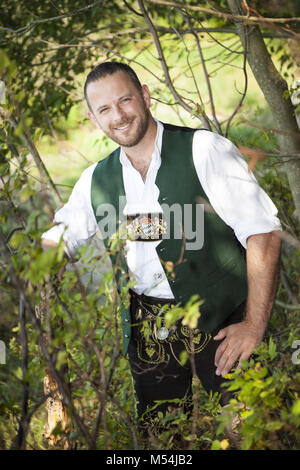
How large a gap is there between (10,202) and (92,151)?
17.5 ft

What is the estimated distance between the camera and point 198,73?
7.88 metres

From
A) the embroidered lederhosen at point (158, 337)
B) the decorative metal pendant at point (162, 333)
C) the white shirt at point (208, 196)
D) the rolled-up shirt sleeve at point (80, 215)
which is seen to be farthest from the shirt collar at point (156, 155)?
the decorative metal pendant at point (162, 333)

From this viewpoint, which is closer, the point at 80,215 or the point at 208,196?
the point at 208,196

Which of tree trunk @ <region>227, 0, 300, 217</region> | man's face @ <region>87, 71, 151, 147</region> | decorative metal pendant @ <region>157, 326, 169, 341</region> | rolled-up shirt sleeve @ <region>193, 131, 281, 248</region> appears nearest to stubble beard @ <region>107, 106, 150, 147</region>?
man's face @ <region>87, 71, 151, 147</region>

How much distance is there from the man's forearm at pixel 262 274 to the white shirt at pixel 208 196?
0.04 meters

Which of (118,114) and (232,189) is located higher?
(118,114)

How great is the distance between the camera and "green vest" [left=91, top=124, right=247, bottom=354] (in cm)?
222

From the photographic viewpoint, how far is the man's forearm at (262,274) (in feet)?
6.58

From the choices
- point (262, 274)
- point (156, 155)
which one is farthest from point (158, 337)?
point (156, 155)

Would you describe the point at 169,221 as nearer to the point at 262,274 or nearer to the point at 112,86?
the point at 262,274

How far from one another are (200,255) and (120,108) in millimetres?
684

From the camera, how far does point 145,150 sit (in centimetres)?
238

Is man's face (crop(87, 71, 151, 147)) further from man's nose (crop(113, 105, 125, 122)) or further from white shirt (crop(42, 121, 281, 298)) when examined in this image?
white shirt (crop(42, 121, 281, 298))

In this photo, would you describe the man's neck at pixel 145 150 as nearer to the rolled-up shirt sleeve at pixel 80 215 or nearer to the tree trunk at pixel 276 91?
the rolled-up shirt sleeve at pixel 80 215
